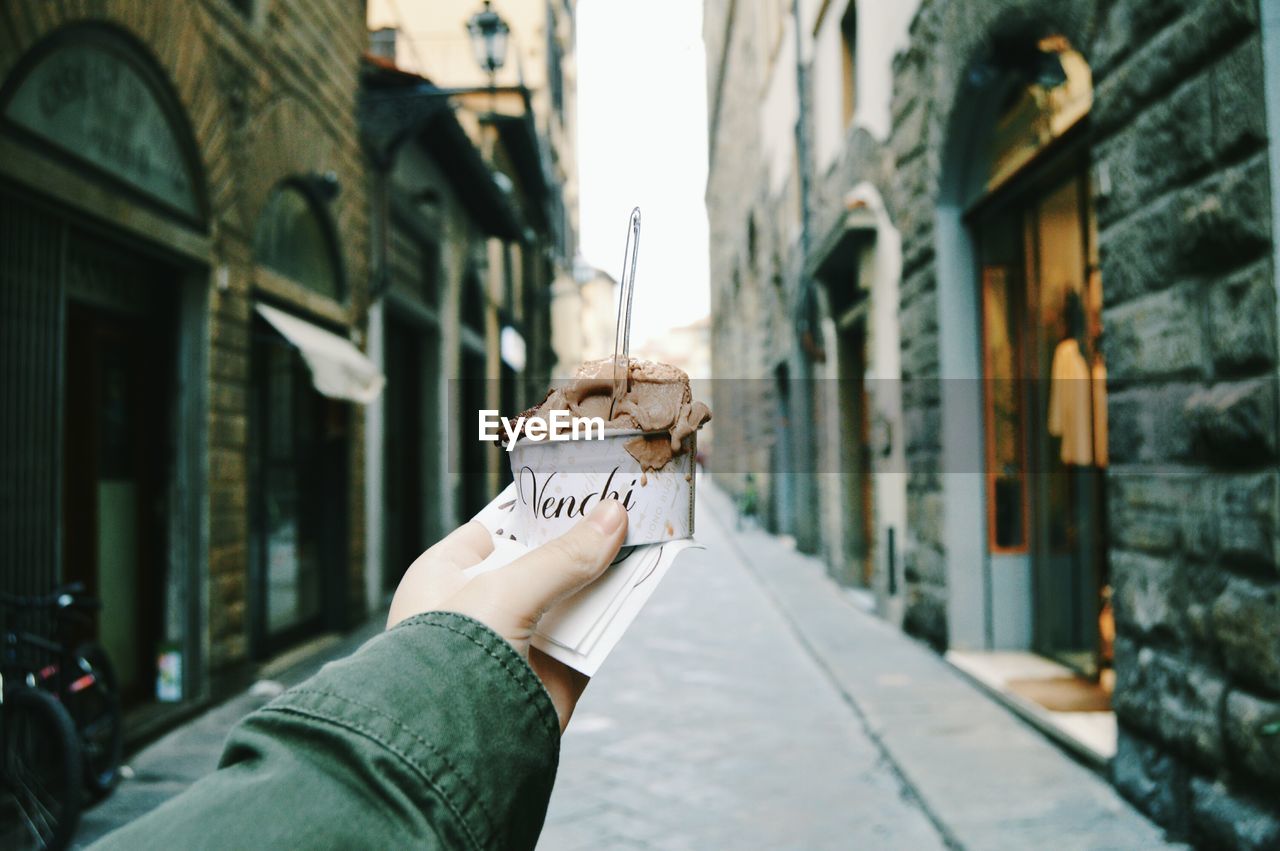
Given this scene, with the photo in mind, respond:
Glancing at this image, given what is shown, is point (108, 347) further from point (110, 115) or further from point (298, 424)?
point (298, 424)

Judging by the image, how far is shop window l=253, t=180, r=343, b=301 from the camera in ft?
22.8

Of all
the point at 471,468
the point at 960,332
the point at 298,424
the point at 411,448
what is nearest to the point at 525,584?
the point at 960,332

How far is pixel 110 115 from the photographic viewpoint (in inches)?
195

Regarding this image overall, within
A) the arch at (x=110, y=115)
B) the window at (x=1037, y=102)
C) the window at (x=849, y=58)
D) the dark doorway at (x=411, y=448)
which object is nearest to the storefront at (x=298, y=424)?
the arch at (x=110, y=115)

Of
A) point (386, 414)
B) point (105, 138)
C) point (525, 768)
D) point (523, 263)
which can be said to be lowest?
point (525, 768)

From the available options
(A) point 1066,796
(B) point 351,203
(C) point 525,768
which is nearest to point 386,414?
(B) point 351,203

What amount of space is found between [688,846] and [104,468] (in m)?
3.64

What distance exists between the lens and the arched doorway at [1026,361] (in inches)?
214

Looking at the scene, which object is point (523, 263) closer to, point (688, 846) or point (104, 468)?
point (104, 468)

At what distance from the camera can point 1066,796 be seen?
4105mm

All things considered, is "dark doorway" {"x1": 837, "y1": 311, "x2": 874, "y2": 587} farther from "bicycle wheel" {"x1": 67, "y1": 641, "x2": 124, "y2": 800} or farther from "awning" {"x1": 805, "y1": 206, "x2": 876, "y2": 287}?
"bicycle wheel" {"x1": 67, "y1": 641, "x2": 124, "y2": 800}

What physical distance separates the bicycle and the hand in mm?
3341

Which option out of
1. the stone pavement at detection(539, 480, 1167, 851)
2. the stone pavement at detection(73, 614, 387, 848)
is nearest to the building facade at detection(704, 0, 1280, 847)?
the stone pavement at detection(539, 480, 1167, 851)

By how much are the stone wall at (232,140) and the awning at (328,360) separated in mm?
294
